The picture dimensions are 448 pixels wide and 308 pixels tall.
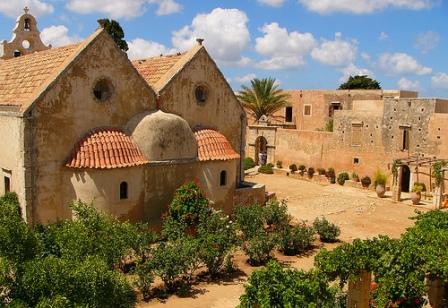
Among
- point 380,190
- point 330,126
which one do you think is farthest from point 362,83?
point 380,190

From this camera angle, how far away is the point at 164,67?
19.8 meters

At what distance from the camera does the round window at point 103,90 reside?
1664 centimetres

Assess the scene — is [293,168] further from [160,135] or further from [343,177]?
[160,135]

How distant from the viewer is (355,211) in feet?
76.2

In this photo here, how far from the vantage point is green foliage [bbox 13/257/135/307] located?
7.82 metres

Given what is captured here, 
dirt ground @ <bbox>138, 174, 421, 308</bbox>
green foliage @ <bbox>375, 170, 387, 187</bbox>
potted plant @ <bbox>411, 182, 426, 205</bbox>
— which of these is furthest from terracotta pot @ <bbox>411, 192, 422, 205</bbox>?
green foliage @ <bbox>375, 170, 387, 187</bbox>

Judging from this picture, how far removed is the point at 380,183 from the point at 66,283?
2375cm

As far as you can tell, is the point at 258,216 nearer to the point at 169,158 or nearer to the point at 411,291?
the point at 169,158

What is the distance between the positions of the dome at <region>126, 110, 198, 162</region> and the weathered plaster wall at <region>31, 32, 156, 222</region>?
96cm

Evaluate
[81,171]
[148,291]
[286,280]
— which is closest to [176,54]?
[81,171]

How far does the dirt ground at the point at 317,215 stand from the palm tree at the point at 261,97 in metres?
8.03

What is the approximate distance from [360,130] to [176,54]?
1545cm

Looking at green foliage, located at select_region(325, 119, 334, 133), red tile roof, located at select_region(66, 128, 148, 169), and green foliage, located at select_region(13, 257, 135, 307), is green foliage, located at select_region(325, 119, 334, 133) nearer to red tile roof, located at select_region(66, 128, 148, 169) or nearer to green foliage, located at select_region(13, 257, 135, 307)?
red tile roof, located at select_region(66, 128, 148, 169)

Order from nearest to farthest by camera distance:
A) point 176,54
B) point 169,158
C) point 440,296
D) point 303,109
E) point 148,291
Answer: point 440,296
point 148,291
point 169,158
point 176,54
point 303,109
